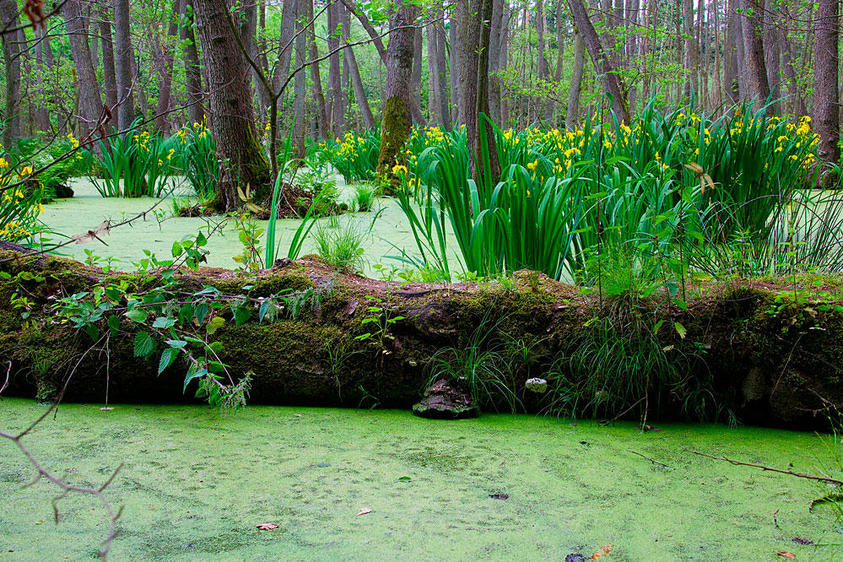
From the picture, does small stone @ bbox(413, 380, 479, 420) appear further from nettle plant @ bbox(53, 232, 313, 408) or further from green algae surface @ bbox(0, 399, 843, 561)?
nettle plant @ bbox(53, 232, 313, 408)

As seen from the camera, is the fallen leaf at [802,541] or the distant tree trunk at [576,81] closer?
the fallen leaf at [802,541]

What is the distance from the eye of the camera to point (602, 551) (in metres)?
1.38

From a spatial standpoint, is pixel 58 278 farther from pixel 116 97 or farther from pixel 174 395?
pixel 116 97

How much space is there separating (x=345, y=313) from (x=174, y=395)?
65 cm

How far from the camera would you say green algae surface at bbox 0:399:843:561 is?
139 centimetres

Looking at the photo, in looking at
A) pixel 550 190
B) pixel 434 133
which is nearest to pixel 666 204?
pixel 550 190

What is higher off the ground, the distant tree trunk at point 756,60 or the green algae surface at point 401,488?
the distant tree trunk at point 756,60

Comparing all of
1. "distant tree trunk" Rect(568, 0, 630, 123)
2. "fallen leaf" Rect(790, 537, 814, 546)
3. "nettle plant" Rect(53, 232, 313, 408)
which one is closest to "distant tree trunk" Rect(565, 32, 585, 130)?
"distant tree trunk" Rect(568, 0, 630, 123)

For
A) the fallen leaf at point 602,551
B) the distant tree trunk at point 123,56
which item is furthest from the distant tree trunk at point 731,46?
the fallen leaf at point 602,551

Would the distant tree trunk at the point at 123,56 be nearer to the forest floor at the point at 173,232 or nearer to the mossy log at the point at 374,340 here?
the forest floor at the point at 173,232

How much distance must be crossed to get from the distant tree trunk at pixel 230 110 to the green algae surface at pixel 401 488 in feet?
11.5

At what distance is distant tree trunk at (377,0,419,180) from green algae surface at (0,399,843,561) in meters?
5.35

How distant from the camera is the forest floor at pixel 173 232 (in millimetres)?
3719

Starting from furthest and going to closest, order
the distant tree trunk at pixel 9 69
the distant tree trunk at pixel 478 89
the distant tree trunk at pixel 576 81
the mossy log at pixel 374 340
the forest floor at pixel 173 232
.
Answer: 1. the distant tree trunk at pixel 576 81
2. the forest floor at pixel 173 232
3. the distant tree trunk at pixel 478 89
4. the mossy log at pixel 374 340
5. the distant tree trunk at pixel 9 69
